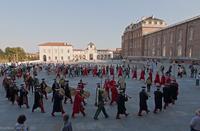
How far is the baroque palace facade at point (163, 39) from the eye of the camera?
50281mm

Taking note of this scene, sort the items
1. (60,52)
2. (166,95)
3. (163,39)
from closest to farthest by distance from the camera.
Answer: (166,95) < (163,39) < (60,52)

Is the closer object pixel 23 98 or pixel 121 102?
pixel 121 102

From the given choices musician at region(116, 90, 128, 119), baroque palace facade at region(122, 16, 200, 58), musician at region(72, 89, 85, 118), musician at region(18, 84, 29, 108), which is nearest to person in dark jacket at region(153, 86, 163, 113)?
musician at region(116, 90, 128, 119)

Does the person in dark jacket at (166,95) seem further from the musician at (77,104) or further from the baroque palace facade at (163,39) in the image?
the baroque palace facade at (163,39)

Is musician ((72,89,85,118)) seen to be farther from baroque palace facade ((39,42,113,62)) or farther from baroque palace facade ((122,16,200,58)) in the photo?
baroque palace facade ((39,42,113,62))

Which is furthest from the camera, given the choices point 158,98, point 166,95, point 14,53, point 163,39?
point 14,53

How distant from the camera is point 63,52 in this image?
13200 centimetres

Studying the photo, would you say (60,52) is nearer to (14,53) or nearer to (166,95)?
(14,53)

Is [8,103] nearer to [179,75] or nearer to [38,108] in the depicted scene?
[38,108]

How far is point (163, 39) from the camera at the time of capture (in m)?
67.1

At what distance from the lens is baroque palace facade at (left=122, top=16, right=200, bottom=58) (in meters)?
50.3

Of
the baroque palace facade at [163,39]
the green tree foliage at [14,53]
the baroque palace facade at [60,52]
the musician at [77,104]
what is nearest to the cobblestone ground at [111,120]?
the musician at [77,104]

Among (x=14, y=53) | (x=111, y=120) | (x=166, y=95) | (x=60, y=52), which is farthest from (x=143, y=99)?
(x=60, y=52)

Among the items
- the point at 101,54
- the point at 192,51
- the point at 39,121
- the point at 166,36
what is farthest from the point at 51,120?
the point at 101,54
